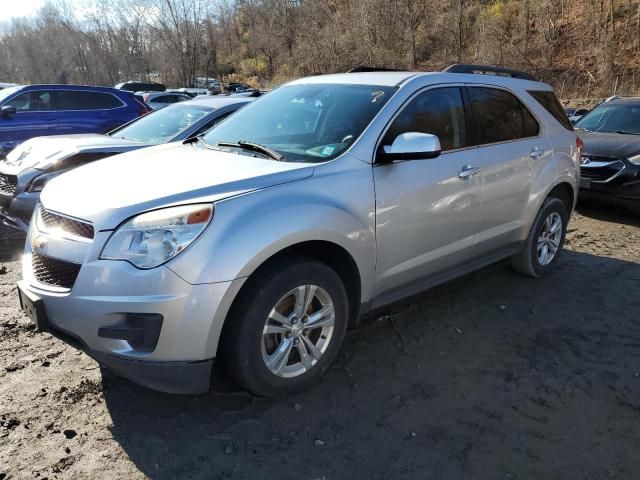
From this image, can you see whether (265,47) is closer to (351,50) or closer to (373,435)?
(351,50)

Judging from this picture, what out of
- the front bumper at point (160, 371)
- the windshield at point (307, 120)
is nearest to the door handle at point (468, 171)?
the windshield at point (307, 120)

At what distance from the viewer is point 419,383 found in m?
3.16

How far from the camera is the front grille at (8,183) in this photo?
217 inches

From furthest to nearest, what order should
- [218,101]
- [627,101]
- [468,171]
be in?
[627,101], [218,101], [468,171]

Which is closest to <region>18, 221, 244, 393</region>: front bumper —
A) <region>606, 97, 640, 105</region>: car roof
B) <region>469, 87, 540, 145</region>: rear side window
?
<region>469, 87, 540, 145</region>: rear side window

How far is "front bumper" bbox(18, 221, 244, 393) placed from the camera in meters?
2.38

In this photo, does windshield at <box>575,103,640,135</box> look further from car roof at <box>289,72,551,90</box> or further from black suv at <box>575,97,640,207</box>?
car roof at <box>289,72,551,90</box>

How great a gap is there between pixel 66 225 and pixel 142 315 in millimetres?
714

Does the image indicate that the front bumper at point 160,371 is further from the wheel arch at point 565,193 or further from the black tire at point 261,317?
the wheel arch at point 565,193

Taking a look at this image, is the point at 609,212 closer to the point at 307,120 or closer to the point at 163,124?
the point at 307,120

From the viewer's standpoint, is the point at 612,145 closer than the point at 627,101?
Yes

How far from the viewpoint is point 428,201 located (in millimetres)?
3410

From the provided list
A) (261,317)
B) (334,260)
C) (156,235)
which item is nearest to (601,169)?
(334,260)

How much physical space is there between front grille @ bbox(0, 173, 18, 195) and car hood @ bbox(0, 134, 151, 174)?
0.07 metres
